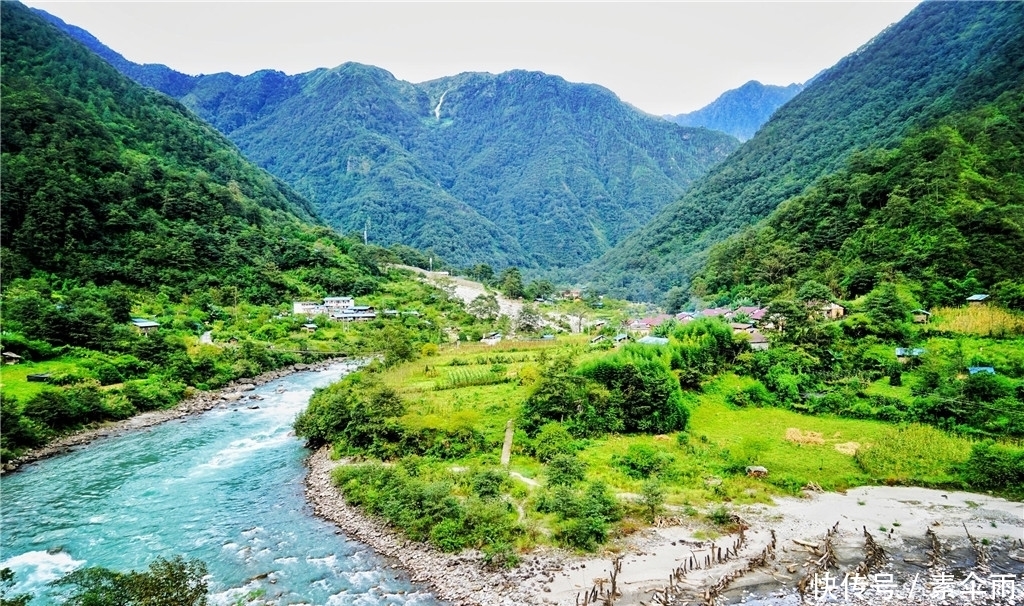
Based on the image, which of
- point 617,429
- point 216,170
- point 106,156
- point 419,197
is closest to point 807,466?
point 617,429

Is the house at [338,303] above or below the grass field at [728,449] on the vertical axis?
above

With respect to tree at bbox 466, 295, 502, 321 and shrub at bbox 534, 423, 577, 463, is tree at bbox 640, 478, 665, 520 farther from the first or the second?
tree at bbox 466, 295, 502, 321

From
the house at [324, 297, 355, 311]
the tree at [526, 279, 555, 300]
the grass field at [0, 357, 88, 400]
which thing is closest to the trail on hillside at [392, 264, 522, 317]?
the tree at [526, 279, 555, 300]

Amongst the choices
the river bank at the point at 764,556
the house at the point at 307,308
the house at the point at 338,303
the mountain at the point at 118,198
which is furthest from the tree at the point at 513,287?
the river bank at the point at 764,556

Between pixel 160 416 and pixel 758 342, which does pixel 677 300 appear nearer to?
pixel 758 342

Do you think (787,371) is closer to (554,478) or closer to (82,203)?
(554,478)

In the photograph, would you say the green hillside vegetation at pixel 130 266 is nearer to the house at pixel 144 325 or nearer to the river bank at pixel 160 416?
the river bank at pixel 160 416
